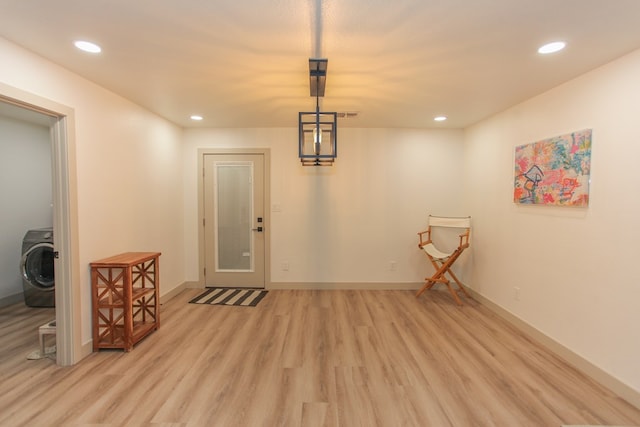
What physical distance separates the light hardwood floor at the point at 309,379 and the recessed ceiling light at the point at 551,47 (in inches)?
94.1

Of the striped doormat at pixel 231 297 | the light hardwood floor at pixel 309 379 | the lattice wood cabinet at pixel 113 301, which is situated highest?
the lattice wood cabinet at pixel 113 301

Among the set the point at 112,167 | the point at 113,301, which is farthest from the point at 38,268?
the point at 112,167

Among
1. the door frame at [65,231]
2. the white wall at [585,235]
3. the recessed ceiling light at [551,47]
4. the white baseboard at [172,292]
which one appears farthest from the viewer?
the white baseboard at [172,292]

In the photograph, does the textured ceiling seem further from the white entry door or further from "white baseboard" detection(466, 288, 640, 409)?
"white baseboard" detection(466, 288, 640, 409)

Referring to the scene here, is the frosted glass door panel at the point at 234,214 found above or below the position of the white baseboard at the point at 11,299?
above

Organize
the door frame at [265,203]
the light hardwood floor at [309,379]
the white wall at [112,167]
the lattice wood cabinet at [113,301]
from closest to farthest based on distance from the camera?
the light hardwood floor at [309,379] → the white wall at [112,167] → the lattice wood cabinet at [113,301] → the door frame at [265,203]

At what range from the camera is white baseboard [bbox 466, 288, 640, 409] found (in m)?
1.96

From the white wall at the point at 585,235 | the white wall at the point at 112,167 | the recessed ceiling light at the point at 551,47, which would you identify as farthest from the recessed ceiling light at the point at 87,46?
the white wall at the point at 585,235

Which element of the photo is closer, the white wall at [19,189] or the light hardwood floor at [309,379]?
the light hardwood floor at [309,379]

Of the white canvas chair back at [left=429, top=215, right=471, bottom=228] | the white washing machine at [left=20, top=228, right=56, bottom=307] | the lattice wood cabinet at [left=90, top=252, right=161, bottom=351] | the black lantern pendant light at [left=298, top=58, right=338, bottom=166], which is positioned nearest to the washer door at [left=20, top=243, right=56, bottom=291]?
the white washing machine at [left=20, top=228, right=56, bottom=307]

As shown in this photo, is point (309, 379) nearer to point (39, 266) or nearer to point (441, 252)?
point (441, 252)

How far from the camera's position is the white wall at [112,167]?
219 centimetres

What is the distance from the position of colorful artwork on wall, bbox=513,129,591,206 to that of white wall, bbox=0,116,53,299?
6087 mm

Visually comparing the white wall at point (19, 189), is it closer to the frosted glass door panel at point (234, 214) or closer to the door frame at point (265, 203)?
the door frame at point (265, 203)
